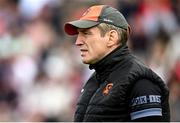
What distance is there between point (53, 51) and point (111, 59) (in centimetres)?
656

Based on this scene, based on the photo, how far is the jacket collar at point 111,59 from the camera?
14.4 ft

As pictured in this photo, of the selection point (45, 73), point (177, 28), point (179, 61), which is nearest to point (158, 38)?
point (177, 28)

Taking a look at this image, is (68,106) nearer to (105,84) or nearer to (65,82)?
(65,82)

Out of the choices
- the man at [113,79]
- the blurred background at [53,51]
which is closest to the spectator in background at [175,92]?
the blurred background at [53,51]

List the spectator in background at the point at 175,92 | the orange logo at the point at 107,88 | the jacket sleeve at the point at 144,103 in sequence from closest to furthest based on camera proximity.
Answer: the jacket sleeve at the point at 144,103 → the orange logo at the point at 107,88 → the spectator in background at the point at 175,92

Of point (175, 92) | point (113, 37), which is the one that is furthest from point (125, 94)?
point (175, 92)

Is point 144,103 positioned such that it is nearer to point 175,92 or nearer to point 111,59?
point 111,59

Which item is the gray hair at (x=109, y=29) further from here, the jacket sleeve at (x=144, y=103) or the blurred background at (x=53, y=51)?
the blurred background at (x=53, y=51)

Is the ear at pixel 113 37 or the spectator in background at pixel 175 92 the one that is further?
the spectator in background at pixel 175 92

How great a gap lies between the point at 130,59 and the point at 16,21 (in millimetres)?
7585

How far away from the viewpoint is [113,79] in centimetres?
436

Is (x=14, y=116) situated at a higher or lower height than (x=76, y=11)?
lower

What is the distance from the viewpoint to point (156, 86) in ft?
14.0

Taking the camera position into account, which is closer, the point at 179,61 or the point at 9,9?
the point at 179,61
